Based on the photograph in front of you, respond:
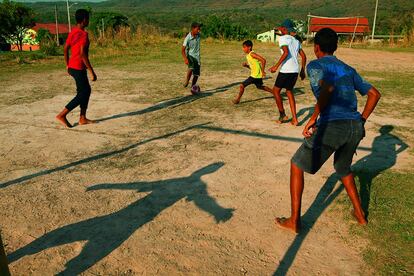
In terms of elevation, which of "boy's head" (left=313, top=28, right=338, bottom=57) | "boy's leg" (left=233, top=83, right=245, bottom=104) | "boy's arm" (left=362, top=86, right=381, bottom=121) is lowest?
"boy's leg" (left=233, top=83, right=245, bottom=104)

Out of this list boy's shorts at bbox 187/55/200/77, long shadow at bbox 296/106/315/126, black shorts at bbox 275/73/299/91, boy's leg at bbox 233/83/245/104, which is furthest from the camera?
boy's shorts at bbox 187/55/200/77

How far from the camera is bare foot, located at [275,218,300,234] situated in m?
3.40

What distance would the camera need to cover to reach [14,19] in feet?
162

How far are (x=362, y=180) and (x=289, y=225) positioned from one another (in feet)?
4.73

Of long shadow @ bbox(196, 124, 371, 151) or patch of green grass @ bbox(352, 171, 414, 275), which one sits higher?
long shadow @ bbox(196, 124, 371, 151)

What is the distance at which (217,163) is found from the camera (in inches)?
195

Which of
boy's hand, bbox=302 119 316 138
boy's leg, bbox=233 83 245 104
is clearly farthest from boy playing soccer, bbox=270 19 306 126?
boy's hand, bbox=302 119 316 138

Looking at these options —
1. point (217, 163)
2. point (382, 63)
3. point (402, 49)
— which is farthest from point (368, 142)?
point (402, 49)

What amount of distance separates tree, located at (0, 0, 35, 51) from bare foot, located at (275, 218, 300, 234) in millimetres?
51607

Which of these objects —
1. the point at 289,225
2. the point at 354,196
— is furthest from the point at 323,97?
the point at 289,225

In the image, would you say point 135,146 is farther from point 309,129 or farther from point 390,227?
point 390,227

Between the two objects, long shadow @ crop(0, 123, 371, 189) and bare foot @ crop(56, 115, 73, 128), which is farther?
bare foot @ crop(56, 115, 73, 128)

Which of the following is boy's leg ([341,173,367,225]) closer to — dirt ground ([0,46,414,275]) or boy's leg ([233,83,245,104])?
dirt ground ([0,46,414,275])

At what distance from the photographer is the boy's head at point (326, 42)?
3258 mm
